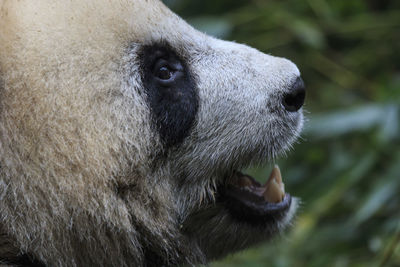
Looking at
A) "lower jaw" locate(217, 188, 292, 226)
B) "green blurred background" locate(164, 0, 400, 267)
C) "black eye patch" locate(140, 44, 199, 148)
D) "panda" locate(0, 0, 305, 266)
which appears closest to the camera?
"panda" locate(0, 0, 305, 266)

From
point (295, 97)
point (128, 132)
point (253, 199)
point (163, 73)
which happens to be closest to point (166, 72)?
point (163, 73)

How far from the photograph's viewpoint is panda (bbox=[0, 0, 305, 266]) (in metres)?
2.00

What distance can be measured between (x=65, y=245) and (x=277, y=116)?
0.86 metres

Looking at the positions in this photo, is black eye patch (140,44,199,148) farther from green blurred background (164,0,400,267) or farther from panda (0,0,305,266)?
green blurred background (164,0,400,267)

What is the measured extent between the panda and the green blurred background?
691 millimetres

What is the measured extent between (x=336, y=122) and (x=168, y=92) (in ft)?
5.92

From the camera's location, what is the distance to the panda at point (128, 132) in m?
2.00

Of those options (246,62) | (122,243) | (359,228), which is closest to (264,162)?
(246,62)

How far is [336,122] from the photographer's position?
12.2 feet

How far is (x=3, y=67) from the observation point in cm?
200

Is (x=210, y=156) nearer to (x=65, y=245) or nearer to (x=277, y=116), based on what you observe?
(x=277, y=116)

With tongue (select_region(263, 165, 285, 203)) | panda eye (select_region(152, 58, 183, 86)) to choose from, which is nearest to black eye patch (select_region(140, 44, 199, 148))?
panda eye (select_region(152, 58, 183, 86))

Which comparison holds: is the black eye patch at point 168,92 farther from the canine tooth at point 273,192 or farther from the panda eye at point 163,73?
the canine tooth at point 273,192

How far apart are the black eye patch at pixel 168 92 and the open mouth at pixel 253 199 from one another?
1.09 ft
